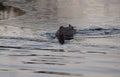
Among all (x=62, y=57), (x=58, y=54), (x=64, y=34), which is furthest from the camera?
(x=64, y=34)

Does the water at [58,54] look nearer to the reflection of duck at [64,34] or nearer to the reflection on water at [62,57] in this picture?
the reflection on water at [62,57]

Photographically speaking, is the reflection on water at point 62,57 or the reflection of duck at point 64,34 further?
the reflection of duck at point 64,34

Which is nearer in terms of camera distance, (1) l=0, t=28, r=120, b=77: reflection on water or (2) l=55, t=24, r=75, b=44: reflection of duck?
(1) l=0, t=28, r=120, b=77: reflection on water

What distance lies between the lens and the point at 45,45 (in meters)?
21.1

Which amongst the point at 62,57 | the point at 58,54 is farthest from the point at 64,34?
the point at 62,57

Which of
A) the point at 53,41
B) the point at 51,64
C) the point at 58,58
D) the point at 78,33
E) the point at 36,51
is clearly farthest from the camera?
the point at 78,33

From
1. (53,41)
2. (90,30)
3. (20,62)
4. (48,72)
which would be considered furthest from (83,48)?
(90,30)

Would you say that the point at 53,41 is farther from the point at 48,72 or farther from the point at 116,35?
the point at 48,72

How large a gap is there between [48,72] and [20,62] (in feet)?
7.83

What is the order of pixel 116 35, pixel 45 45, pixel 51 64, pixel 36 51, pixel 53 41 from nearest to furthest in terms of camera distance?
pixel 51 64 → pixel 36 51 → pixel 45 45 → pixel 53 41 → pixel 116 35

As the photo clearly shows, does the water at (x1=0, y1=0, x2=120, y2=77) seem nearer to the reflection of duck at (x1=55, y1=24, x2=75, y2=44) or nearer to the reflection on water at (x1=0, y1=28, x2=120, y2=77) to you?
the reflection on water at (x1=0, y1=28, x2=120, y2=77)

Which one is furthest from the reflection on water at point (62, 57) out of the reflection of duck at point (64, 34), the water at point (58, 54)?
the reflection of duck at point (64, 34)

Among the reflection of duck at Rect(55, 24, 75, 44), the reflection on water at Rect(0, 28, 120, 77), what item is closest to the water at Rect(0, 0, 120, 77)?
the reflection on water at Rect(0, 28, 120, 77)

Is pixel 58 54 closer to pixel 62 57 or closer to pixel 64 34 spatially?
pixel 62 57
